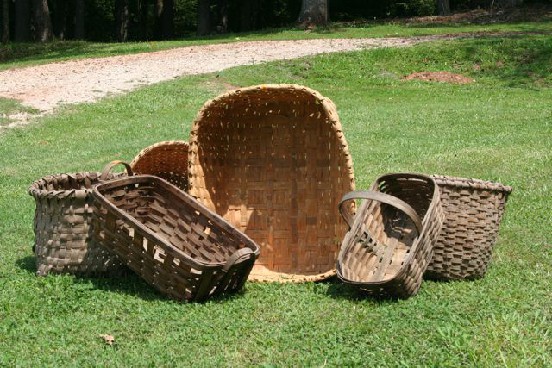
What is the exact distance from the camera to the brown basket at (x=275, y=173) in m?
5.82

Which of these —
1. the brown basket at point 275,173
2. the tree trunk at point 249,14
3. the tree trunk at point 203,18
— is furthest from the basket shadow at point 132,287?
the tree trunk at point 249,14

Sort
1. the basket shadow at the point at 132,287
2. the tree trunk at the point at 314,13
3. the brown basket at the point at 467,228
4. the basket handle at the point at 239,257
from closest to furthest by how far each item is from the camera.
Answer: the basket handle at the point at 239,257 → the basket shadow at the point at 132,287 → the brown basket at the point at 467,228 → the tree trunk at the point at 314,13

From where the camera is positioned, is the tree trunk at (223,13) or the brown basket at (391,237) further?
the tree trunk at (223,13)

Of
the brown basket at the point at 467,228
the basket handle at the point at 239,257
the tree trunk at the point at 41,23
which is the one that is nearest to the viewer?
the basket handle at the point at 239,257

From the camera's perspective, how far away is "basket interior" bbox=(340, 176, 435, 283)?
5.19 metres

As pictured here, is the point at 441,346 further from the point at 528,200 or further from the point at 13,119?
the point at 13,119

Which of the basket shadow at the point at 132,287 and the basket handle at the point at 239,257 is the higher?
the basket handle at the point at 239,257

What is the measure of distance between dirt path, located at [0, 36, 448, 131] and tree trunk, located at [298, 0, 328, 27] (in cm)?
532

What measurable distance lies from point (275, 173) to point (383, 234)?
1.10 metres

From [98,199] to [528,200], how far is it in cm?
422

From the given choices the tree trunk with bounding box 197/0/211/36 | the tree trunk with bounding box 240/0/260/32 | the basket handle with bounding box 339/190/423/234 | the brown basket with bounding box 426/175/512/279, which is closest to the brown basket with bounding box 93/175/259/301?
the basket handle with bounding box 339/190/423/234

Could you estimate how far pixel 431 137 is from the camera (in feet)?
36.9

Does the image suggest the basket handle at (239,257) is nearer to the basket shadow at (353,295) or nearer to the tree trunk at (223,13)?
the basket shadow at (353,295)

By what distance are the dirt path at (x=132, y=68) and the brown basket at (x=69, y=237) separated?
30.4 feet
